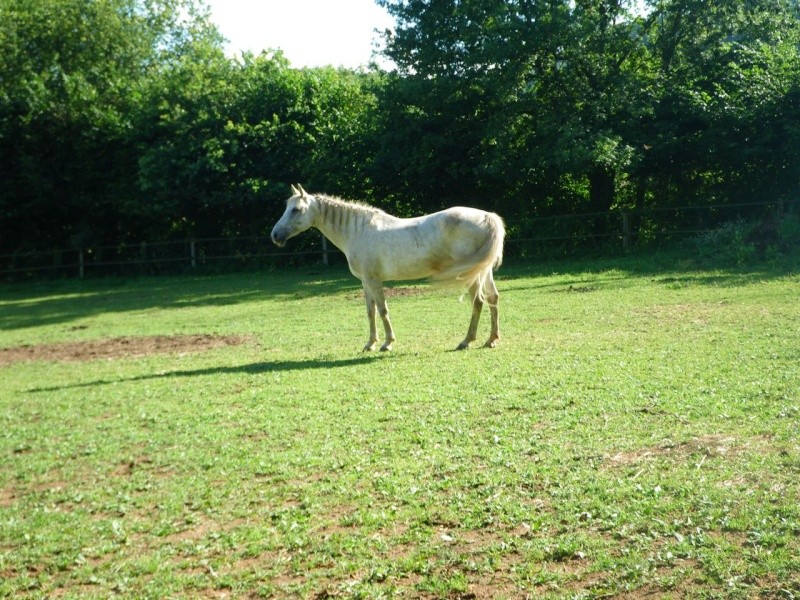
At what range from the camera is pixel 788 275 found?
16875 millimetres

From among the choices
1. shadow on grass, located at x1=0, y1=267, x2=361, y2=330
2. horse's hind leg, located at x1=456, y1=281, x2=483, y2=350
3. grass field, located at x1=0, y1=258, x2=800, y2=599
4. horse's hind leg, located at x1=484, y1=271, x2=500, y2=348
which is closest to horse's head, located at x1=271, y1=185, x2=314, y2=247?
grass field, located at x1=0, y1=258, x2=800, y2=599

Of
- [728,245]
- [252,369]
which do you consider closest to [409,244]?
[252,369]

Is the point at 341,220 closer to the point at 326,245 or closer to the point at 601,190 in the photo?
the point at 326,245

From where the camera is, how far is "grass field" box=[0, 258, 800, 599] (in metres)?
4.55

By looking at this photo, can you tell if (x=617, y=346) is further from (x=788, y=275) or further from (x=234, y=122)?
(x=234, y=122)

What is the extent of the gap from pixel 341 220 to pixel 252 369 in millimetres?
2782

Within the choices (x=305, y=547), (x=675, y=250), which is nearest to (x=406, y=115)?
(x=675, y=250)

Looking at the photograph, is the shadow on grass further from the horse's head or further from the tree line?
the horse's head

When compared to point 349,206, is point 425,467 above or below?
below

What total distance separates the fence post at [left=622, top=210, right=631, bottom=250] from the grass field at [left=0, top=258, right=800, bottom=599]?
39.2 ft

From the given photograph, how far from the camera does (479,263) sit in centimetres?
1098

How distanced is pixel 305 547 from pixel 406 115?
21.9 metres

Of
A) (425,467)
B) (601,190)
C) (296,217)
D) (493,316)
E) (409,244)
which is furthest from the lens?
(601,190)

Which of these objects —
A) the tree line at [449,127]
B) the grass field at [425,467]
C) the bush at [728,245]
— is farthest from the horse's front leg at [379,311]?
the tree line at [449,127]
